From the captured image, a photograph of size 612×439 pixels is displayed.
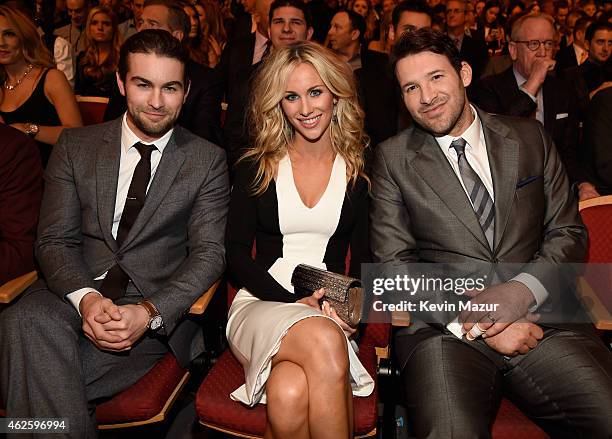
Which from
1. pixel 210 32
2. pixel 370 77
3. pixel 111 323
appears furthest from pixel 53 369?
pixel 210 32

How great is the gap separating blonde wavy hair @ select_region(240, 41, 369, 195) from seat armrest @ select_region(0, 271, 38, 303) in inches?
34.4

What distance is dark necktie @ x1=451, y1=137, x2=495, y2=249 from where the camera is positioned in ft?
7.86

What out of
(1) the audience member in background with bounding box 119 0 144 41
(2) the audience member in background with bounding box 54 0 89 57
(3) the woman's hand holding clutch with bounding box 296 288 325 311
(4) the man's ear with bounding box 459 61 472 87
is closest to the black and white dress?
(3) the woman's hand holding clutch with bounding box 296 288 325 311

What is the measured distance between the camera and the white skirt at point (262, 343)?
7.06 feet

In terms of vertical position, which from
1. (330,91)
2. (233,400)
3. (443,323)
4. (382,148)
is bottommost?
(233,400)

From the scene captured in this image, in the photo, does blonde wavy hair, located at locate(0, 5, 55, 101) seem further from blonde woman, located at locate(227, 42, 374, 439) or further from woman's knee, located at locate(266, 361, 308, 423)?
woman's knee, located at locate(266, 361, 308, 423)

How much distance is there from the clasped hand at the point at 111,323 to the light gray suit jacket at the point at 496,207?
884 mm

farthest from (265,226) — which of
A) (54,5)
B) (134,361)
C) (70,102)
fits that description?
(54,5)

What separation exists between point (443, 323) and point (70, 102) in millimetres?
2475

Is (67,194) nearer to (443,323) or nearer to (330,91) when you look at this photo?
(330,91)

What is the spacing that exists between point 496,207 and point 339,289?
64 cm

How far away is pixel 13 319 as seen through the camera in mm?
2197

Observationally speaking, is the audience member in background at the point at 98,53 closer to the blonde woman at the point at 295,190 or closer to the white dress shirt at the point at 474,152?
the blonde woman at the point at 295,190

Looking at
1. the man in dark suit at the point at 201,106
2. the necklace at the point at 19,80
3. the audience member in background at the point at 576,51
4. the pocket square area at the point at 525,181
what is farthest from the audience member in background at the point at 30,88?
the audience member in background at the point at 576,51
